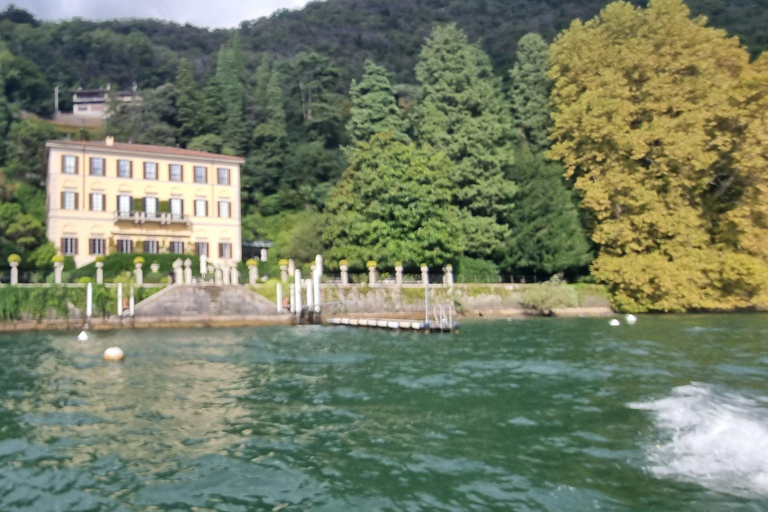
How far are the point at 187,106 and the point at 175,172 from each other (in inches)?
869

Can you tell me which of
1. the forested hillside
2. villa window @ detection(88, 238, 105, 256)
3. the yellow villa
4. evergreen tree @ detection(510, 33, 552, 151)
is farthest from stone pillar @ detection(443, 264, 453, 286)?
the forested hillside

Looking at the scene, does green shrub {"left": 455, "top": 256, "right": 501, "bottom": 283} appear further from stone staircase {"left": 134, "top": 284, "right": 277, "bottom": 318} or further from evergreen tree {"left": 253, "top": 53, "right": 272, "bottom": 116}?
evergreen tree {"left": 253, "top": 53, "right": 272, "bottom": 116}

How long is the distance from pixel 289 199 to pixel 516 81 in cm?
2100

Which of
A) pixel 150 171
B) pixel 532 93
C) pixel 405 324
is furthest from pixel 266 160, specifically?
pixel 405 324

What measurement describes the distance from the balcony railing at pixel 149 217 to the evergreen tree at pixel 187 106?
21453 millimetres

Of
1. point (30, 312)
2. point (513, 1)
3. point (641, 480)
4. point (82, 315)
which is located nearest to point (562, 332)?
point (641, 480)

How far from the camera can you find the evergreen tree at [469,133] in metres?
42.4

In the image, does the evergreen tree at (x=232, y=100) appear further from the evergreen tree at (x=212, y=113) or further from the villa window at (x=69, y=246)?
the villa window at (x=69, y=246)

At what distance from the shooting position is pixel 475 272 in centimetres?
4131

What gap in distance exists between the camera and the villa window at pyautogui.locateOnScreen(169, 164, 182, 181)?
151 ft

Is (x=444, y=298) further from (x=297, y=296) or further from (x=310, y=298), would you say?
(x=297, y=296)

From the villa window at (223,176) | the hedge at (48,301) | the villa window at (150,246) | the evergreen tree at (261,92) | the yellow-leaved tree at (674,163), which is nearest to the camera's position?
the hedge at (48,301)

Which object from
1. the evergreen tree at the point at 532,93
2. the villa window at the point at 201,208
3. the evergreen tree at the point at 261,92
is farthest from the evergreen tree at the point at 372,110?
the evergreen tree at the point at 261,92

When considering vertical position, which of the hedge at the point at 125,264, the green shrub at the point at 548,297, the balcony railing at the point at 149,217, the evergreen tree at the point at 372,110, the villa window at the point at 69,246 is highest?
the evergreen tree at the point at 372,110
